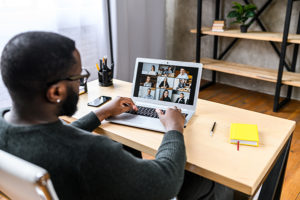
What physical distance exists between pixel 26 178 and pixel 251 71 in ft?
8.97

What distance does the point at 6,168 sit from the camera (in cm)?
63

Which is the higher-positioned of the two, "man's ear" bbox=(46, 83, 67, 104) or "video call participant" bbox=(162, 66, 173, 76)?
"man's ear" bbox=(46, 83, 67, 104)

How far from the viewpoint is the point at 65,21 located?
102 inches

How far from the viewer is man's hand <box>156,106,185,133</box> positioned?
1039 millimetres

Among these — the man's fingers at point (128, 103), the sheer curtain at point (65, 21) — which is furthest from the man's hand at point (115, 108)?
the sheer curtain at point (65, 21)

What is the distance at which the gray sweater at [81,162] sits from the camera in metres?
0.71

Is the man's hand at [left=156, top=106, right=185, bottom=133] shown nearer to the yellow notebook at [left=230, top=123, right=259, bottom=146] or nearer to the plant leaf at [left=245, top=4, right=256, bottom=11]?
the yellow notebook at [left=230, top=123, right=259, bottom=146]

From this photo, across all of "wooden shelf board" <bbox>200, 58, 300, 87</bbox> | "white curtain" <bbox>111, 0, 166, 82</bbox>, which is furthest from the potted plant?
"white curtain" <bbox>111, 0, 166, 82</bbox>

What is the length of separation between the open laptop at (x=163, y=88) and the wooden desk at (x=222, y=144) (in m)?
0.07

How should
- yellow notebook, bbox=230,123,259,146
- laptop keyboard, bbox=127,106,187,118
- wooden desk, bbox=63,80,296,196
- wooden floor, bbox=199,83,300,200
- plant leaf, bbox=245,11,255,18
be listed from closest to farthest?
wooden desk, bbox=63,80,296,196 < yellow notebook, bbox=230,123,259,146 < laptop keyboard, bbox=127,106,187,118 < wooden floor, bbox=199,83,300,200 < plant leaf, bbox=245,11,255,18

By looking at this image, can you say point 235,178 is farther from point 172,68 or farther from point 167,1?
point 167,1

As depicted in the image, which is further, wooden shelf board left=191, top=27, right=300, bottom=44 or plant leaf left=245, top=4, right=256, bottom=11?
plant leaf left=245, top=4, right=256, bottom=11

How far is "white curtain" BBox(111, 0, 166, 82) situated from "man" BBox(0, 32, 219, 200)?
2282 millimetres

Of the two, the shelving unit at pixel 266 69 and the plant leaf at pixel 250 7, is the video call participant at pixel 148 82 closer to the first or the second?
the shelving unit at pixel 266 69
